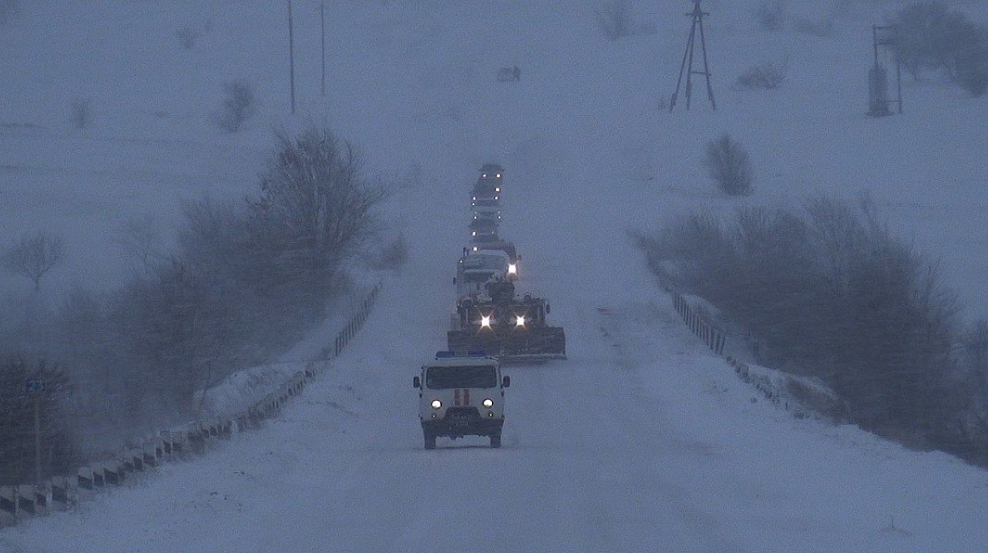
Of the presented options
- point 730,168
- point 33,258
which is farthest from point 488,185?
point 33,258

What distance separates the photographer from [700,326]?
140 ft

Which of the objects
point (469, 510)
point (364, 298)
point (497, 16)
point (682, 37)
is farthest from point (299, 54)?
point (469, 510)

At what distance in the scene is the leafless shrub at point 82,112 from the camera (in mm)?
98312

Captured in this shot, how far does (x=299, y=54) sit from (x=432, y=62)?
51.1 ft

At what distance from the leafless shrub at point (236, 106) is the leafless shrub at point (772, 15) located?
7696cm

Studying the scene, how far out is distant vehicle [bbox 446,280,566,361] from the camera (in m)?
36.7

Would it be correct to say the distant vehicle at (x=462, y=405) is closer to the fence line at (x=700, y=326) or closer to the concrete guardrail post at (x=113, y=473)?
the concrete guardrail post at (x=113, y=473)

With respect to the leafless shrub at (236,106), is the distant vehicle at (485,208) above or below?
below

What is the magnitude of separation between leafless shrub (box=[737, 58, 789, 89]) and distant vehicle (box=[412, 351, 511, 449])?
103 meters

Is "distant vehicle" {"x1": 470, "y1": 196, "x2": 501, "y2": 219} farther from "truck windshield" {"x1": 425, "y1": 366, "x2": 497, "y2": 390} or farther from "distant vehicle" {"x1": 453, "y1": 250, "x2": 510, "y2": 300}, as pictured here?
"truck windshield" {"x1": 425, "y1": 366, "x2": 497, "y2": 390}

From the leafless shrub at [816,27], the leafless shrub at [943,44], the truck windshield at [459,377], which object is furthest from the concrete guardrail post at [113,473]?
the leafless shrub at [816,27]

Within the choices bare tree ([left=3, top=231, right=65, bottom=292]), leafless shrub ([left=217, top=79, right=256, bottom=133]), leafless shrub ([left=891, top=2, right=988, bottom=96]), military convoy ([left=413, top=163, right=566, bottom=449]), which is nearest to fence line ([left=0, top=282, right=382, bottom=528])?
military convoy ([left=413, top=163, right=566, bottom=449])

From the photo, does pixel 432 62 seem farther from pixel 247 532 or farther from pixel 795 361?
pixel 247 532

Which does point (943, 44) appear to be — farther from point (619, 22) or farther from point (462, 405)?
point (462, 405)
